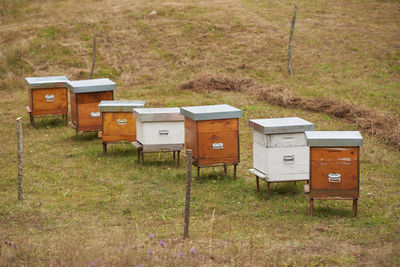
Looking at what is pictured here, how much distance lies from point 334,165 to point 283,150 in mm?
1120

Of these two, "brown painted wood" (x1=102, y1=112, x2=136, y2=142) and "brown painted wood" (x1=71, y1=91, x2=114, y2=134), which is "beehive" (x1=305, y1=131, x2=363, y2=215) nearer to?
"brown painted wood" (x1=102, y1=112, x2=136, y2=142)

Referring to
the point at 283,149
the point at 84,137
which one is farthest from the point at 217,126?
the point at 84,137

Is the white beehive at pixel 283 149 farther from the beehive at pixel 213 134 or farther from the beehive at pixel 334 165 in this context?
the beehive at pixel 213 134

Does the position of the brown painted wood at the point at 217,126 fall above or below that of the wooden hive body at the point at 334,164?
above

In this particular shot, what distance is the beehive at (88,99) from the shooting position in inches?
532

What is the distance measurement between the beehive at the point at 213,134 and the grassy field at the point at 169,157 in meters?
0.53

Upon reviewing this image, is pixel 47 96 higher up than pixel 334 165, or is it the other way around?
pixel 47 96

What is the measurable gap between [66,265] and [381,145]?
897cm

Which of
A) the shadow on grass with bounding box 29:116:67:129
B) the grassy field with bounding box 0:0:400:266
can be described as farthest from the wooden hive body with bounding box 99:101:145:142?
the shadow on grass with bounding box 29:116:67:129

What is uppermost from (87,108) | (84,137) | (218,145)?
(87,108)

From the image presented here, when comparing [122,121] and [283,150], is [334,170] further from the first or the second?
[122,121]

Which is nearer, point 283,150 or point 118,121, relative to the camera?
point 283,150

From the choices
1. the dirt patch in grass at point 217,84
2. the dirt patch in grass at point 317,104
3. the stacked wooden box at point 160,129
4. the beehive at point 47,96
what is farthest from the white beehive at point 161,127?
the dirt patch in grass at point 217,84

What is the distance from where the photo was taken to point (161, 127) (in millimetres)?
11617
